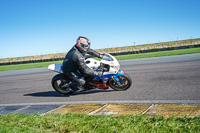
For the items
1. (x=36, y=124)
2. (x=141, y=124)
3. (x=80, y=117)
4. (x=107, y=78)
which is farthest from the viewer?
(x=107, y=78)

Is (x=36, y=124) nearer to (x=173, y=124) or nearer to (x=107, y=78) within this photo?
(x=173, y=124)

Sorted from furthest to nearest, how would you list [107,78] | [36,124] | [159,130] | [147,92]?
[107,78] → [147,92] → [36,124] → [159,130]

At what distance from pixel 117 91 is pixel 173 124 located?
3.83 metres

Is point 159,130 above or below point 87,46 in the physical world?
below

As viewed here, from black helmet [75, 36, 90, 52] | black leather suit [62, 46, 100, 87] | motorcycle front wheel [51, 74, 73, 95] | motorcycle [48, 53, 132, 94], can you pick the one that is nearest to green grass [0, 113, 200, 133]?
black leather suit [62, 46, 100, 87]

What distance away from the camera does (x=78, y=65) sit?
6.49m

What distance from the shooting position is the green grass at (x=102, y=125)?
309cm

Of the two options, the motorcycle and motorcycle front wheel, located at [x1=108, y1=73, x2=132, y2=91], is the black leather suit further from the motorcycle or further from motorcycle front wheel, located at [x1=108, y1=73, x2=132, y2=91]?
motorcycle front wheel, located at [x1=108, y1=73, x2=132, y2=91]

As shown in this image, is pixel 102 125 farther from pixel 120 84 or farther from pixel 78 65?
pixel 120 84

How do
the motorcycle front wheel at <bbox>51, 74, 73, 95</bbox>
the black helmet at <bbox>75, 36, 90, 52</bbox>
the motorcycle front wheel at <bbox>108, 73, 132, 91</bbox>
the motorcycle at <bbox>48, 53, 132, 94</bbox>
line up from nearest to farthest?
the black helmet at <bbox>75, 36, 90, 52</bbox> < the motorcycle at <bbox>48, 53, 132, 94</bbox> < the motorcycle front wheel at <bbox>108, 73, 132, 91</bbox> < the motorcycle front wheel at <bbox>51, 74, 73, 95</bbox>

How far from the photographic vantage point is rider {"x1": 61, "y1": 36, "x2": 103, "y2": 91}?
6.46 m

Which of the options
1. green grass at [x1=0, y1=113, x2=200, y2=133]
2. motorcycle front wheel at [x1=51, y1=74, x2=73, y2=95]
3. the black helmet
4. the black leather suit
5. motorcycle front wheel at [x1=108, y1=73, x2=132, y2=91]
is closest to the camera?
green grass at [x1=0, y1=113, x2=200, y2=133]

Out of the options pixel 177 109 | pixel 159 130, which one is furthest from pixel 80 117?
pixel 177 109

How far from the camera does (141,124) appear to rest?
3295 millimetres
